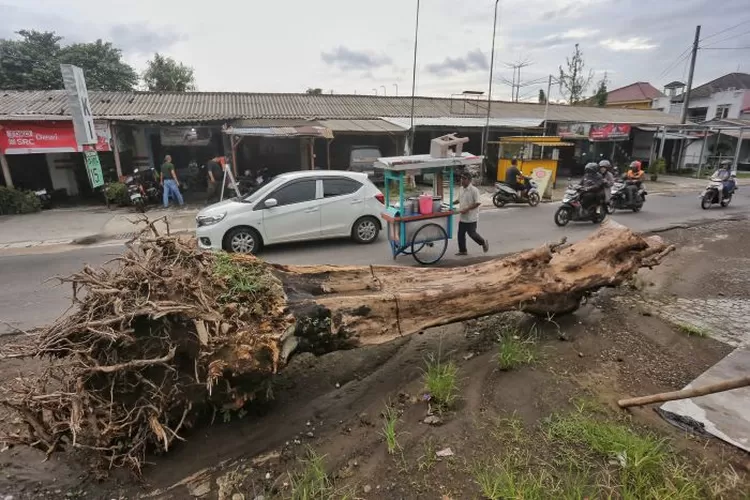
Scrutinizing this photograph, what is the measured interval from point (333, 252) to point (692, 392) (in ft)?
21.0

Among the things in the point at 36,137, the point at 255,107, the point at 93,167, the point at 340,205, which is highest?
the point at 255,107

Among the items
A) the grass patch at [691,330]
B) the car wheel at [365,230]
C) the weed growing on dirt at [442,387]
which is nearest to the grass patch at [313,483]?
the weed growing on dirt at [442,387]

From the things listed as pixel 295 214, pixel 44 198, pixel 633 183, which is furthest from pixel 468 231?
pixel 44 198

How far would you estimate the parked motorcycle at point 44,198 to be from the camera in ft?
43.7

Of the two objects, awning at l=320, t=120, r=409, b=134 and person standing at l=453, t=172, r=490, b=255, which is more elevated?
awning at l=320, t=120, r=409, b=134

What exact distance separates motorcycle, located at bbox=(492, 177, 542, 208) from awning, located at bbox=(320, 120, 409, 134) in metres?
5.17

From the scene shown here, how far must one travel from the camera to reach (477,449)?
2932 millimetres

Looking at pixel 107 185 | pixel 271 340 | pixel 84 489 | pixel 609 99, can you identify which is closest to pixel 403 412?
pixel 271 340

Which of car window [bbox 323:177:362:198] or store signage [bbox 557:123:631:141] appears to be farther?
store signage [bbox 557:123:631:141]

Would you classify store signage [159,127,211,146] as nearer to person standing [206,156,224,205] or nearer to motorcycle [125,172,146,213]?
person standing [206,156,224,205]

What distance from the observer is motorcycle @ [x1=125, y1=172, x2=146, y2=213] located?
1312 cm

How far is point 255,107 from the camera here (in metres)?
18.7

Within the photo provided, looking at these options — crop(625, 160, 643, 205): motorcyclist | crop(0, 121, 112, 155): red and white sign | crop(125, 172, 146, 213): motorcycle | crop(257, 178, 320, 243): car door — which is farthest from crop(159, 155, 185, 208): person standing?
crop(625, 160, 643, 205): motorcyclist

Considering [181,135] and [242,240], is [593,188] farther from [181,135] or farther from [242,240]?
[181,135]
